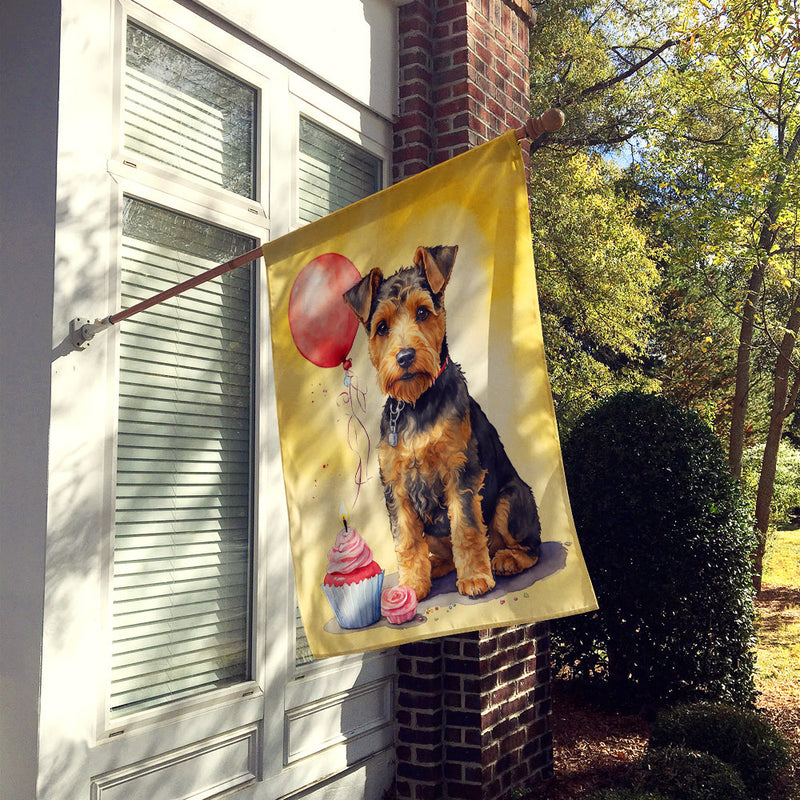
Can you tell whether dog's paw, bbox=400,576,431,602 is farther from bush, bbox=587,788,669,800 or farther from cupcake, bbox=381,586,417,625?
bush, bbox=587,788,669,800

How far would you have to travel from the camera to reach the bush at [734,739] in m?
4.55

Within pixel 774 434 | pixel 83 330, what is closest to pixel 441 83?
pixel 83 330

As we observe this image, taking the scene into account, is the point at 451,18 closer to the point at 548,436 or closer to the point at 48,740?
the point at 548,436

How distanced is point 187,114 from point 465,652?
10.2 ft

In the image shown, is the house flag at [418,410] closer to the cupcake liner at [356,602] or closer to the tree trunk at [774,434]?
the cupcake liner at [356,602]

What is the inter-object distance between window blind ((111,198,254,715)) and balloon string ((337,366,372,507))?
1.04 m

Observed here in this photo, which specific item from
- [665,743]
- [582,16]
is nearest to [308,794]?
[665,743]

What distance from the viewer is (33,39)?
303cm

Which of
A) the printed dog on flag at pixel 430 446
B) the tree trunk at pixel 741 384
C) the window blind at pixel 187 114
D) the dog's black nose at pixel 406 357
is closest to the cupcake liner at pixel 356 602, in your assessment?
the printed dog on flag at pixel 430 446

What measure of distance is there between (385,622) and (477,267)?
1.19 metres

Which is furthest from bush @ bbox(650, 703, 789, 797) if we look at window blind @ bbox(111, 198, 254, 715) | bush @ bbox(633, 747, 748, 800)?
window blind @ bbox(111, 198, 254, 715)

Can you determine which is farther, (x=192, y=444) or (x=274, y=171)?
(x=274, y=171)

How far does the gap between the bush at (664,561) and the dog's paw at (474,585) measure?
3684 millimetres

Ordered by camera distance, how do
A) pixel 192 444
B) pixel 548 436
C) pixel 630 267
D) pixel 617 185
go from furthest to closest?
pixel 617 185
pixel 630 267
pixel 192 444
pixel 548 436
